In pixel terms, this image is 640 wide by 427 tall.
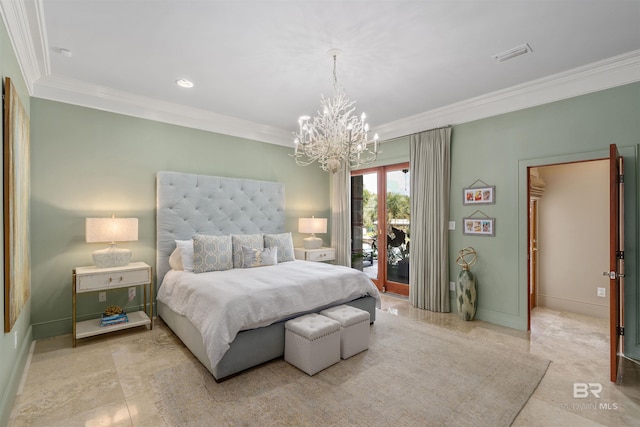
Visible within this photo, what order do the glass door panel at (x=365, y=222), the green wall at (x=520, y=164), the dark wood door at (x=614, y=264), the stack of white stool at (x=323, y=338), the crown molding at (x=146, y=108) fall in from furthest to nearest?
1. the glass door panel at (x=365, y=222)
2. the crown molding at (x=146, y=108)
3. the green wall at (x=520, y=164)
4. the stack of white stool at (x=323, y=338)
5. the dark wood door at (x=614, y=264)

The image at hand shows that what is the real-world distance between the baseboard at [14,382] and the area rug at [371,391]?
0.85 m

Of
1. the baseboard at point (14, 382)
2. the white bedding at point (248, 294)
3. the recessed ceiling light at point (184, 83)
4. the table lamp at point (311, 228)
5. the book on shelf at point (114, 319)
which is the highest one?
the recessed ceiling light at point (184, 83)

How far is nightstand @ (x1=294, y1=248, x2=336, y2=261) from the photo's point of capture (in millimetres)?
5208

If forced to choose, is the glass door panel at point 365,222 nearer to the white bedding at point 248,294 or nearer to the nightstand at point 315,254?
the nightstand at point 315,254

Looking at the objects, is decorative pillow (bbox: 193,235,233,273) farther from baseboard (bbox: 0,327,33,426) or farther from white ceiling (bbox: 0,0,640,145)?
white ceiling (bbox: 0,0,640,145)

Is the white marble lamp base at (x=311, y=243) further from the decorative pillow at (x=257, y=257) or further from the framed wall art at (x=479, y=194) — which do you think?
the framed wall art at (x=479, y=194)

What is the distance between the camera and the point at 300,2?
2168mm

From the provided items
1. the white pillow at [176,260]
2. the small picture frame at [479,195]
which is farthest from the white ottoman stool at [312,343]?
the small picture frame at [479,195]

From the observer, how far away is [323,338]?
2617 millimetres

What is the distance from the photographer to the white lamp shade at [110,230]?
3277mm

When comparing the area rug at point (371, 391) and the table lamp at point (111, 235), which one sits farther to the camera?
the table lamp at point (111, 235)

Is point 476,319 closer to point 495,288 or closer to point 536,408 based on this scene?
point 495,288

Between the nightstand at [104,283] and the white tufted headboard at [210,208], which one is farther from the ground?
the white tufted headboard at [210,208]

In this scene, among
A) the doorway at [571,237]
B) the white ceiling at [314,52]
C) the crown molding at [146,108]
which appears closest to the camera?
the white ceiling at [314,52]
